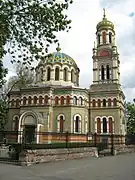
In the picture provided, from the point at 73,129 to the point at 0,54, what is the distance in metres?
24.9

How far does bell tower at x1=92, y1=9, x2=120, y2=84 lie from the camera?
38094mm

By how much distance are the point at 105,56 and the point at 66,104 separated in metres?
12.3

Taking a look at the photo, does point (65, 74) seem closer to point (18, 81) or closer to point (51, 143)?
point (18, 81)

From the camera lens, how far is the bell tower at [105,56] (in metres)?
38.1

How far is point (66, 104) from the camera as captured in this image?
110 ft

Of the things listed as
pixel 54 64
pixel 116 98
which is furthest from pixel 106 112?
pixel 54 64

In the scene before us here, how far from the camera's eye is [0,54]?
8.95m

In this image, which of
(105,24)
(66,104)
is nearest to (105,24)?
(105,24)

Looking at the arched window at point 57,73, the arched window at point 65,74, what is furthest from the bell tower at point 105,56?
the arched window at point 57,73

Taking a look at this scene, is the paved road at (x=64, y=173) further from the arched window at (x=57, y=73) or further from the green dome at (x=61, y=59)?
the green dome at (x=61, y=59)

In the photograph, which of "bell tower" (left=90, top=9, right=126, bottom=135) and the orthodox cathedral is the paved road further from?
"bell tower" (left=90, top=9, right=126, bottom=135)

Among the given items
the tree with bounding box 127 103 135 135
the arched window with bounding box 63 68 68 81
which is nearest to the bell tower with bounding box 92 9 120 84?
the arched window with bounding box 63 68 68 81

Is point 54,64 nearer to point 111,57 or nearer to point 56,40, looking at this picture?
point 111,57

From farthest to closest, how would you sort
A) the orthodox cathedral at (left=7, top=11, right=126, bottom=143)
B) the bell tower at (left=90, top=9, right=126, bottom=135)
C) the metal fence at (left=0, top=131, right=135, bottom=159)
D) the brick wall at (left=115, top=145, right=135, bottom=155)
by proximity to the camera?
the bell tower at (left=90, top=9, right=126, bottom=135)
the orthodox cathedral at (left=7, top=11, right=126, bottom=143)
the brick wall at (left=115, top=145, right=135, bottom=155)
the metal fence at (left=0, top=131, right=135, bottom=159)
